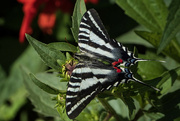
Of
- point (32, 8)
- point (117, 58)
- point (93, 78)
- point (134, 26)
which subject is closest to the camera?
point (93, 78)

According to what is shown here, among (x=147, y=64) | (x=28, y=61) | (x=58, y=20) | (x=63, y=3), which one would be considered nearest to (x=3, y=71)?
(x=28, y=61)

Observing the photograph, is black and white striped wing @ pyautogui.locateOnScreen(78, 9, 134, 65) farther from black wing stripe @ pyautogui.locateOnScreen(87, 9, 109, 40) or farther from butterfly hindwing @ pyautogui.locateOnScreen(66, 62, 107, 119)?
butterfly hindwing @ pyautogui.locateOnScreen(66, 62, 107, 119)

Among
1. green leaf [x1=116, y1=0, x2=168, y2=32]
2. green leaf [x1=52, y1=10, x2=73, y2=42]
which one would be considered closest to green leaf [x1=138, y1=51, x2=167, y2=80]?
green leaf [x1=116, y1=0, x2=168, y2=32]

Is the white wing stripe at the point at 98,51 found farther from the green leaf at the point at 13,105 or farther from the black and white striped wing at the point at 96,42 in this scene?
the green leaf at the point at 13,105

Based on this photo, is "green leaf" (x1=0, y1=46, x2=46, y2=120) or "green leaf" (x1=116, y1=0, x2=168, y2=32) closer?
"green leaf" (x1=116, y1=0, x2=168, y2=32)

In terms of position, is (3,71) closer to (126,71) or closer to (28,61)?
(28,61)

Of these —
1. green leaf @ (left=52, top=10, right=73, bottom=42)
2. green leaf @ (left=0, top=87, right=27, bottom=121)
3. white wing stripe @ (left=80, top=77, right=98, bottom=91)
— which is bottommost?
green leaf @ (left=0, top=87, right=27, bottom=121)

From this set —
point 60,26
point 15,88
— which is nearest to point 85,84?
point 60,26
